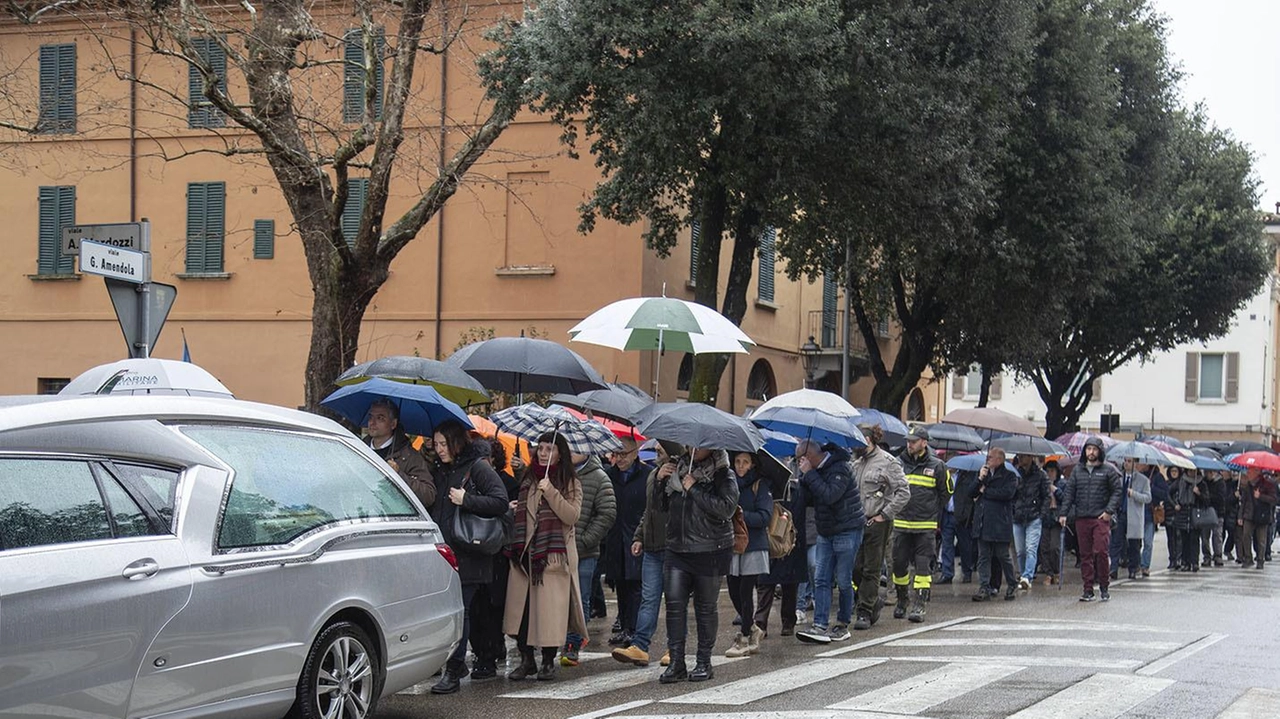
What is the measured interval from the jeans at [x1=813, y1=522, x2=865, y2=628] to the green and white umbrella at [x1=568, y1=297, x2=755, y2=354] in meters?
1.88

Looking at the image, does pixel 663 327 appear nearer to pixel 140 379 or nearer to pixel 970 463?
pixel 140 379

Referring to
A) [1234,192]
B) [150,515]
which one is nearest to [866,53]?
[150,515]

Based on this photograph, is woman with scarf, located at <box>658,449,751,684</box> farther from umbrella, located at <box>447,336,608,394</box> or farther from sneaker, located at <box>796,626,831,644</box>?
umbrella, located at <box>447,336,608,394</box>

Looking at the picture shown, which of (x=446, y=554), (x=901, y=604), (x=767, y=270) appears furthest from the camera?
(x=767, y=270)

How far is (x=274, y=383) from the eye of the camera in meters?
26.7

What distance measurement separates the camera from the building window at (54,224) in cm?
2770

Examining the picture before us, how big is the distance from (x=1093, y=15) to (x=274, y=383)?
54.9ft

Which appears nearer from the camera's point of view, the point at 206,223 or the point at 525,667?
the point at 525,667

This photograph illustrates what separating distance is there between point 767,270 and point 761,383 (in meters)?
2.41

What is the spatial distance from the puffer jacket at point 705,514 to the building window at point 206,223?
751 inches

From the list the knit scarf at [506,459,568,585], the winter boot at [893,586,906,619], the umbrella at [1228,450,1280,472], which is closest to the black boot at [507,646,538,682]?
the knit scarf at [506,459,568,585]

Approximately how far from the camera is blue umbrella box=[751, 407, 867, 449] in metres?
12.6

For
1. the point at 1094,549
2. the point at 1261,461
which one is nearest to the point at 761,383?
the point at 1261,461

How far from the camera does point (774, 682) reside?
992 centimetres
